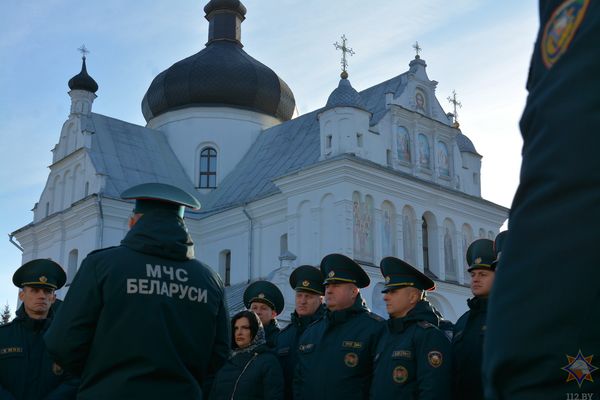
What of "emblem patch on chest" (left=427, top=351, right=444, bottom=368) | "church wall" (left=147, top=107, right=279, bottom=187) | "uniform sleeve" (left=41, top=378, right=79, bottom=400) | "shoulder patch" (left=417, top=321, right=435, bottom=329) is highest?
"church wall" (left=147, top=107, right=279, bottom=187)

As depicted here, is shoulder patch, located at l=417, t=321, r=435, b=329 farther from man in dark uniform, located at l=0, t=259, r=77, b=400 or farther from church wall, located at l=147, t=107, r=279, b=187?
church wall, located at l=147, t=107, r=279, b=187

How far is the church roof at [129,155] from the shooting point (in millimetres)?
29953

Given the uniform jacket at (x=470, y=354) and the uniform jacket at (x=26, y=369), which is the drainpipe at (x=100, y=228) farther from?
the uniform jacket at (x=470, y=354)

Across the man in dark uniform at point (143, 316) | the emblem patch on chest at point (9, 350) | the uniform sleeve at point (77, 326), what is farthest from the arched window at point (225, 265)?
the uniform sleeve at point (77, 326)

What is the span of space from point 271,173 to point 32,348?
957 inches

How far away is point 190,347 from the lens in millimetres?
3848

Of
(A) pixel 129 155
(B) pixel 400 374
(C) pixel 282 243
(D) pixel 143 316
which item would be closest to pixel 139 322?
(D) pixel 143 316

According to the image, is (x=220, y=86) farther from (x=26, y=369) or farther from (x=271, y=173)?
(x=26, y=369)

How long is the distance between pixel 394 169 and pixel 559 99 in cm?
2535

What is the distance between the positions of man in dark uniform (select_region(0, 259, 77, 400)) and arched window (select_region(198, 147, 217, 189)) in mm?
26646

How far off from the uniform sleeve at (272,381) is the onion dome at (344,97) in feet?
64.1

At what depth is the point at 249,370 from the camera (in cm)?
672

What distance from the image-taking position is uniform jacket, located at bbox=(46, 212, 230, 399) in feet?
11.9

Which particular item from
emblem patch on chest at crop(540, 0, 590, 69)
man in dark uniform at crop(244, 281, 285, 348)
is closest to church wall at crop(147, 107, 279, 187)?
man in dark uniform at crop(244, 281, 285, 348)
